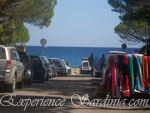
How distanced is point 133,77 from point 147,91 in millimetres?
651

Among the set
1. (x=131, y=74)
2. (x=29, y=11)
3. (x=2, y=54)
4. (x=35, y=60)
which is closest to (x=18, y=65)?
(x=2, y=54)

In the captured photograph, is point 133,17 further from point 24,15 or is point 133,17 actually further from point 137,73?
point 137,73

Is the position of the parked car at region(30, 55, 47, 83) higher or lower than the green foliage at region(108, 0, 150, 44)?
lower

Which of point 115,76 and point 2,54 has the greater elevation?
point 2,54

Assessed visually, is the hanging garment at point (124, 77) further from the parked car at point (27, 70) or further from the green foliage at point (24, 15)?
the green foliage at point (24, 15)

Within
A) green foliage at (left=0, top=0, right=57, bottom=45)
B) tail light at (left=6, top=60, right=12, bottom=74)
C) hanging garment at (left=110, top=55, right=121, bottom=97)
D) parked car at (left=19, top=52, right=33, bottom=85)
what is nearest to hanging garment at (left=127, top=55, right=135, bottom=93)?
hanging garment at (left=110, top=55, right=121, bottom=97)

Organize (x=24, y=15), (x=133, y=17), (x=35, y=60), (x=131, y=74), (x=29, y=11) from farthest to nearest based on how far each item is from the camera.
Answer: (x=29, y=11) → (x=24, y=15) → (x=133, y=17) → (x=35, y=60) → (x=131, y=74)

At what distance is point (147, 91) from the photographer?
13.2m

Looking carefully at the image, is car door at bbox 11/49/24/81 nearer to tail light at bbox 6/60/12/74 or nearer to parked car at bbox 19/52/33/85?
tail light at bbox 6/60/12/74

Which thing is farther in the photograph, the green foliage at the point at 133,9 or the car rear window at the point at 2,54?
the green foliage at the point at 133,9

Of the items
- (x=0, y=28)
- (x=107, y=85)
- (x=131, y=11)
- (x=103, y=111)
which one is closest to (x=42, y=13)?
(x=0, y=28)

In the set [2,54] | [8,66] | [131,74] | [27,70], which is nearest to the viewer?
[131,74]

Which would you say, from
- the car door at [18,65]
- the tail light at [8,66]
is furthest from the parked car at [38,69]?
the tail light at [8,66]

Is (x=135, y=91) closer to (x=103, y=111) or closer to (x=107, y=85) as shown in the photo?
(x=107, y=85)
